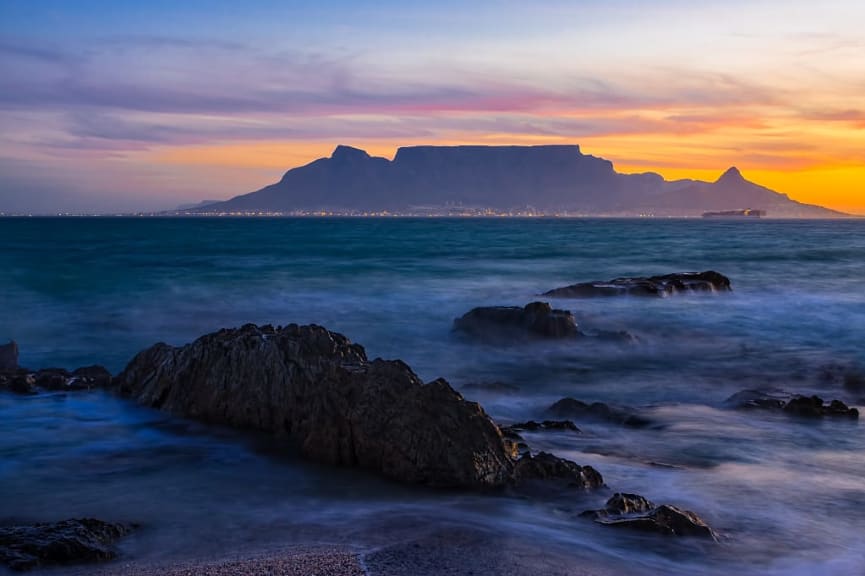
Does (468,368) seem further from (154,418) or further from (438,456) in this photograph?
(438,456)

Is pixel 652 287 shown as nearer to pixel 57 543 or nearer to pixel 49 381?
pixel 49 381

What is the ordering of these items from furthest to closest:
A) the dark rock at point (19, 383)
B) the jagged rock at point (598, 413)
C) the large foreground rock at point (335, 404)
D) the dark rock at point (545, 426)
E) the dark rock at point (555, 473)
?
the dark rock at point (19, 383), the jagged rock at point (598, 413), the dark rock at point (545, 426), the large foreground rock at point (335, 404), the dark rock at point (555, 473)

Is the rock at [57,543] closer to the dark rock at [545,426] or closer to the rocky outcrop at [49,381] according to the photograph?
the dark rock at [545,426]

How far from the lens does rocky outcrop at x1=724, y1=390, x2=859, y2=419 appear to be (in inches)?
513

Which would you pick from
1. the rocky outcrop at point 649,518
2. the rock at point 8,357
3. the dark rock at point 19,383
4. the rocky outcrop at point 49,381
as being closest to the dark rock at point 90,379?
the rocky outcrop at point 49,381

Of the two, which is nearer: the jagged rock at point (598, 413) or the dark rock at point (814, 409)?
the jagged rock at point (598, 413)

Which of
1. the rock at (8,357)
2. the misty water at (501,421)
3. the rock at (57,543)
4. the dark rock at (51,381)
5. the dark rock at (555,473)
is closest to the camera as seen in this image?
the rock at (57,543)

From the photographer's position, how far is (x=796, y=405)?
43.2ft

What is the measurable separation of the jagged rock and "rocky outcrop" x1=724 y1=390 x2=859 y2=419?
215 centimetres

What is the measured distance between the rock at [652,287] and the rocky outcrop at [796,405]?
13.1 meters

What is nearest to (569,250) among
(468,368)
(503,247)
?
(503,247)

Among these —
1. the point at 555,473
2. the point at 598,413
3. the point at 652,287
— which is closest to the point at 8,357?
the point at 598,413

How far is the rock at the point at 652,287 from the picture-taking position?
27.4 metres

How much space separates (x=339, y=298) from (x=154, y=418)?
62.7 feet
